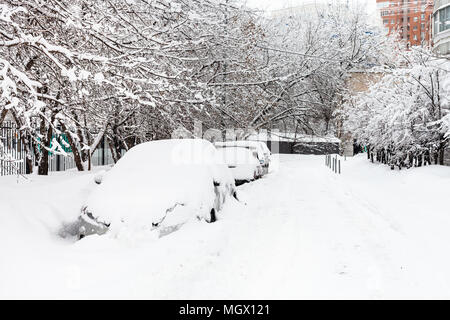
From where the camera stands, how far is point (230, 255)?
617 centimetres

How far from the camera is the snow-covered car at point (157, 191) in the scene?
6.62m

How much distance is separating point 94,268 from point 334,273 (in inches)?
125

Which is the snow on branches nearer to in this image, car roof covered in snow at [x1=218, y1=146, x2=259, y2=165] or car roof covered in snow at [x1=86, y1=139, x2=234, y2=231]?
car roof covered in snow at [x1=218, y1=146, x2=259, y2=165]

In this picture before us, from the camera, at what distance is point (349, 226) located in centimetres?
830

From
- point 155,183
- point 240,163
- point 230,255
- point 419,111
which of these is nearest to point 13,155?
point 240,163

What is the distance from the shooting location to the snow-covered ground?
4793mm

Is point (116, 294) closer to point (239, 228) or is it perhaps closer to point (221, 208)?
point (239, 228)

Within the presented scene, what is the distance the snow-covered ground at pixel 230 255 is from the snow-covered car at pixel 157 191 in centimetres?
24

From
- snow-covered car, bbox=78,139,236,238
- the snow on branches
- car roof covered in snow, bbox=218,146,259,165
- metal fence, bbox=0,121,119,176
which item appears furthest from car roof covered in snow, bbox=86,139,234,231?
the snow on branches

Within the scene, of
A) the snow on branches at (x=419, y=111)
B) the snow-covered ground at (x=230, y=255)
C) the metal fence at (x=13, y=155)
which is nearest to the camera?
the snow-covered ground at (x=230, y=255)

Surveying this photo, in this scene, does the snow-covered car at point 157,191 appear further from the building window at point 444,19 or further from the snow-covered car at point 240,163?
the building window at point 444,19

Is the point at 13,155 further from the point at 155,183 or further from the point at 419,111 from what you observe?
the point at 419,111

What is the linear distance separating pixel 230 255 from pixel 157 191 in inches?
69.8

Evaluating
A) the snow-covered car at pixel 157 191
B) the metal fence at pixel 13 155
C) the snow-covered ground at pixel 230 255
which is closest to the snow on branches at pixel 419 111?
the snow-covered ground at pixel 230 255
